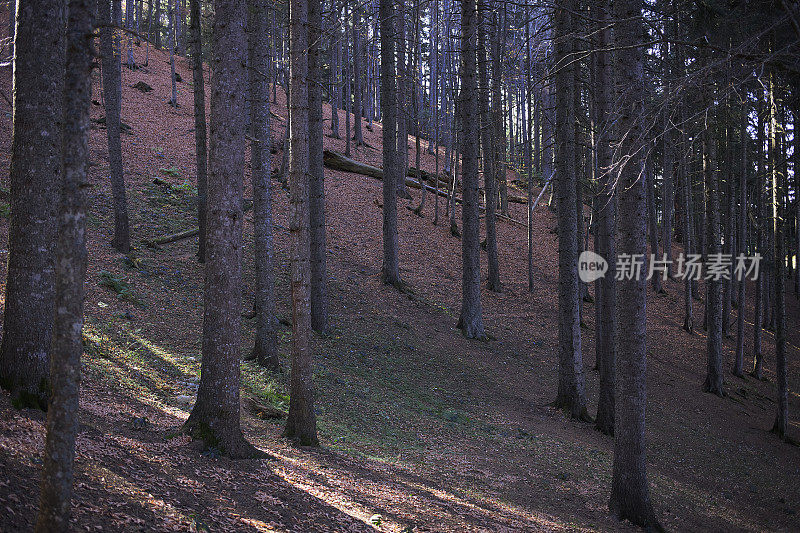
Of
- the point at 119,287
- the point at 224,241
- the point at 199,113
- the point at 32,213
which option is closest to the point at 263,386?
the point at 224,241

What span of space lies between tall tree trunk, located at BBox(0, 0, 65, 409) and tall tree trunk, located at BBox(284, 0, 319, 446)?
8.95 feet

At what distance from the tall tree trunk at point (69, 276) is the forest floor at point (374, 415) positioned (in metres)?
0.61

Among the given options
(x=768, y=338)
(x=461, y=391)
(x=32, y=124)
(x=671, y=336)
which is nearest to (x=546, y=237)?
(x=671, y=336)

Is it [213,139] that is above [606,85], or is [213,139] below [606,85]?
below

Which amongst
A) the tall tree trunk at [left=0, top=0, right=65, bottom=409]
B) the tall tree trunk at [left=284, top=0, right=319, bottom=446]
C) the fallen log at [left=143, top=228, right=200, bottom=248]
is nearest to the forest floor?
the fallen log at [left=143, top=228, right=200, bottom=248]

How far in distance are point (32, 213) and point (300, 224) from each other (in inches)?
119

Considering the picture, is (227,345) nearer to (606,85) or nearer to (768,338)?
(606,85)

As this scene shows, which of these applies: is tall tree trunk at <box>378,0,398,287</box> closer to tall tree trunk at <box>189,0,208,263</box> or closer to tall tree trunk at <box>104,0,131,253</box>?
tall tree trunk at <box>189,0,208,263</box>

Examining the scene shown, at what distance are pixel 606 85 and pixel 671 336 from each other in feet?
49.4

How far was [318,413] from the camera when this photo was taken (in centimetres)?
972

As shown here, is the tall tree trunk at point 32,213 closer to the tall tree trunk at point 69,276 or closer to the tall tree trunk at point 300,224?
the tall tree trunk at point 69,276

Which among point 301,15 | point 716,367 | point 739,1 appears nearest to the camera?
point 301,15

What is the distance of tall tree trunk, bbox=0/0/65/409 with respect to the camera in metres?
5.71

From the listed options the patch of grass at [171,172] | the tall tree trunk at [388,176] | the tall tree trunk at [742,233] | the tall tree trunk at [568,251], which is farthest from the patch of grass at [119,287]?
the tall tree trunk at [742,233]
